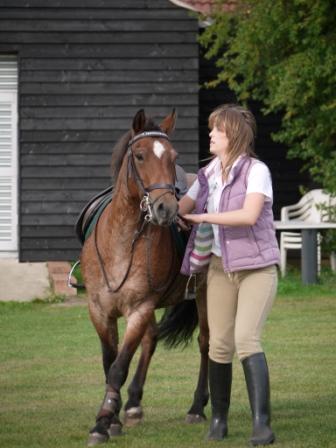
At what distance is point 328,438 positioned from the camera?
303 inches

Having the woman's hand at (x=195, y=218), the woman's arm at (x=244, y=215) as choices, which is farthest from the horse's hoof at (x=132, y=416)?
the woman's arm at (x=244, y=215)

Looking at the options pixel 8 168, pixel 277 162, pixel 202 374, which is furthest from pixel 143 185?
pixel 277 162

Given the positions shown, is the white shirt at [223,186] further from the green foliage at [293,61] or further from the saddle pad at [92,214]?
the green foliage at [293,61]

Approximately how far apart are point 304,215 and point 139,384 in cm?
1078

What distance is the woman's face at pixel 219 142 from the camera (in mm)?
7512

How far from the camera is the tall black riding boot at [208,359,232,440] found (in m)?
7.74

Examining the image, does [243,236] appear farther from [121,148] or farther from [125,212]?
[121,148]

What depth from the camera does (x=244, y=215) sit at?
7.27m

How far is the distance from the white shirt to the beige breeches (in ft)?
0.62

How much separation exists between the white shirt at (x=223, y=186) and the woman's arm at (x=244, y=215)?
0.18ft

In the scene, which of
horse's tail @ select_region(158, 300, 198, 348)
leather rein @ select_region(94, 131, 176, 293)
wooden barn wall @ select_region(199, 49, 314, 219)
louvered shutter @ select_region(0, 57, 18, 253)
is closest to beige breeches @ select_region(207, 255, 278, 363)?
leather rein @ select_region(94, 131, 176, 293)

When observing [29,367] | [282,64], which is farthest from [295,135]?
[29,367]

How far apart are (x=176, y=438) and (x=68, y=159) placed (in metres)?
11.1

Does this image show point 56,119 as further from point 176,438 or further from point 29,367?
point 176,438
